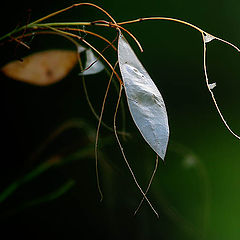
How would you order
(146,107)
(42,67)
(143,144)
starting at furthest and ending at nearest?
(143,144)
(42,67)
(146,107)

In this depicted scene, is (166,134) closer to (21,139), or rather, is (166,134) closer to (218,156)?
(21,139)

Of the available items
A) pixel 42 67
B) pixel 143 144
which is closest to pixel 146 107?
pixel 42 67

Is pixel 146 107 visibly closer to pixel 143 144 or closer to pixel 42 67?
pixel 42 67

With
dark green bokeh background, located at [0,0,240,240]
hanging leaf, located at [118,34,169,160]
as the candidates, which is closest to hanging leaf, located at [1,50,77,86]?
dark green bokeh background, located at [0,0,240,240]

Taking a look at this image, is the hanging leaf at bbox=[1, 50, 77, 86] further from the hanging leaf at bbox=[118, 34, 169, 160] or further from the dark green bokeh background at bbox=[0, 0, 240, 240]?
the hanging leaf at bbox=[118, 34, 169, 160]

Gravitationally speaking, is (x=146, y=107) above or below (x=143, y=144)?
above

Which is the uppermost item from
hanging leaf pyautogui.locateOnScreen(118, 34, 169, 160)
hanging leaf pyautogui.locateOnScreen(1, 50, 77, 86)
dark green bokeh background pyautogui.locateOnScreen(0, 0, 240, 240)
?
hanging leaf pyautogui.locateOnScreen(118, 34, 169, 160)

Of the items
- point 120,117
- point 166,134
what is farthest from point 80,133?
point 166,134
